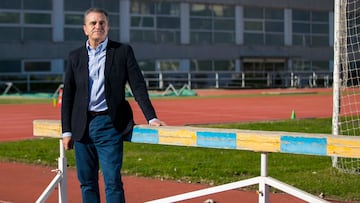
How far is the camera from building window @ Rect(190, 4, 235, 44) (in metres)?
54.8

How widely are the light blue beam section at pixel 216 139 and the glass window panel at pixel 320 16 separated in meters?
56.0

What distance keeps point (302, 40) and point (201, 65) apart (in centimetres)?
1013

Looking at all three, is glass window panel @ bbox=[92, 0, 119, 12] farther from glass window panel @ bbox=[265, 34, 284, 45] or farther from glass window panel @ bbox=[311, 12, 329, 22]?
glass window panel @ bbox=[311, 12, 329, 22]

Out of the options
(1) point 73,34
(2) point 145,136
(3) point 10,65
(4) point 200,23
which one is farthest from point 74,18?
(2) point 145,136

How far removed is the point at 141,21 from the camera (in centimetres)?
5194

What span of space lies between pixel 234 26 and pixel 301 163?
44980 mm

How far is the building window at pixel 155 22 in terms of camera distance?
170 feet

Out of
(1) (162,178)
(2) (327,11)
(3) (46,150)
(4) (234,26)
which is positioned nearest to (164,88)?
(4) (234,26)

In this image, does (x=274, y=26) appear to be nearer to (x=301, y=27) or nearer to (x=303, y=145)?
(x=301, y=27)

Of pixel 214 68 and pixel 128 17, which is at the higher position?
pixel 128 17

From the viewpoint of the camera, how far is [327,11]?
202ft

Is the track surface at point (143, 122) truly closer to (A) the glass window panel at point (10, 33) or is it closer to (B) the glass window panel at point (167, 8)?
(A) the glass window panel at point (10, 33)

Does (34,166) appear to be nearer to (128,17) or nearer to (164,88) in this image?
(164,88)

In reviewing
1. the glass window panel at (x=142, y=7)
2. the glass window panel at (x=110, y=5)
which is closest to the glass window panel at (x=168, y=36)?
the glass window panel at (x=142, y=7)
